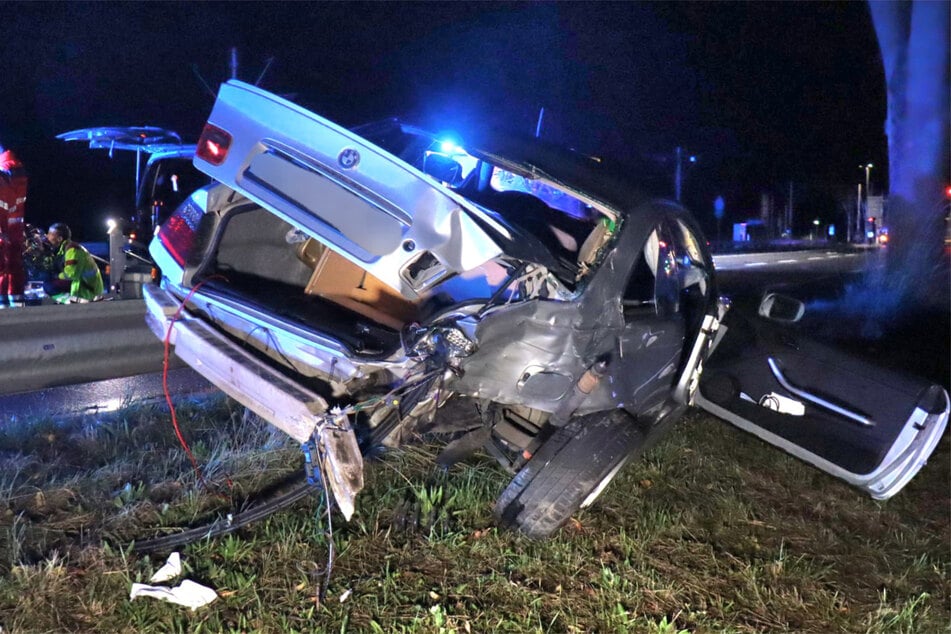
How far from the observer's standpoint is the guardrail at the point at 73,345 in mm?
5113

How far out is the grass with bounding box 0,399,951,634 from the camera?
3080 mm

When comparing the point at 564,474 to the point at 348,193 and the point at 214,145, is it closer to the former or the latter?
the point at 348,193

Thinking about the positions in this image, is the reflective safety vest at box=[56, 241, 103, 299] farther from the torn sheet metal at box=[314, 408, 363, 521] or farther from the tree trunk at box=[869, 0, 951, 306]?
the tree trunk at box=[869, 0, 951, 306]

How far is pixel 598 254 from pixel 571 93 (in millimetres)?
17352

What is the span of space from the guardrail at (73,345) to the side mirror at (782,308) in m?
4.30

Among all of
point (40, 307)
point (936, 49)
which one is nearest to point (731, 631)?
point (40, 307)

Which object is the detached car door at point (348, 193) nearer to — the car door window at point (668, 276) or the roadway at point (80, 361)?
the car door window at point (668, 276)

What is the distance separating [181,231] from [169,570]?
1916 mm

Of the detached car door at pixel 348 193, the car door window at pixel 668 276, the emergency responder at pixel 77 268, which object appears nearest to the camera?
the detached car door at pixel 348 193

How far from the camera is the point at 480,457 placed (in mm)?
4758

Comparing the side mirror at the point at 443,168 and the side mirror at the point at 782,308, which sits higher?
the side mirror at the point at 443,168

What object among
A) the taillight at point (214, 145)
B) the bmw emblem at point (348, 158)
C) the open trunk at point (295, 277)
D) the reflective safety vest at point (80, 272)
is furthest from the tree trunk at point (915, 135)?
the reflective safety vest at point (80, 272)

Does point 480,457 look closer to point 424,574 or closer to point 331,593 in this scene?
point 424,574

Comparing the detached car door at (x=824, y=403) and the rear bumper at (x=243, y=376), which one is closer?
the rear bumper at (x=243, y=376)
